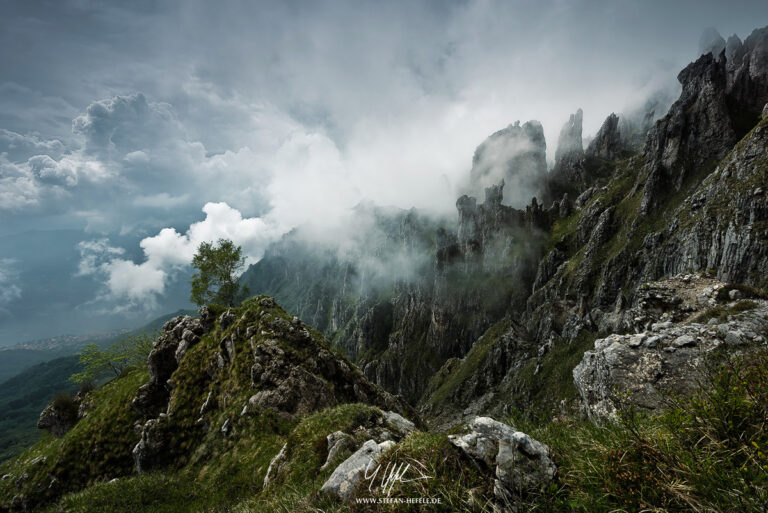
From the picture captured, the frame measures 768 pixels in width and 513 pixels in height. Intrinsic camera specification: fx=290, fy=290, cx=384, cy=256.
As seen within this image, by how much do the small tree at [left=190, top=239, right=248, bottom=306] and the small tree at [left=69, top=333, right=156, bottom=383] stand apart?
15.6 metres

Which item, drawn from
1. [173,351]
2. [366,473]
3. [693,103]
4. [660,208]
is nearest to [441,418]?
[660,208]

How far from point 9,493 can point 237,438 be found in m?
20.1

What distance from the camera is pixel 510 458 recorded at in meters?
5.55

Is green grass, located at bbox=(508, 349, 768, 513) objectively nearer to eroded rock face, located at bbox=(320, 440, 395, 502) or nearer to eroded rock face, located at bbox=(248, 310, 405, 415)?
eroded rock face, located at bbox=(320, 440, 395, 502)

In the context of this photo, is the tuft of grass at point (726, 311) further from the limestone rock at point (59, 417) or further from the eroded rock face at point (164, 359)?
the limestone rock at point (59, 417)

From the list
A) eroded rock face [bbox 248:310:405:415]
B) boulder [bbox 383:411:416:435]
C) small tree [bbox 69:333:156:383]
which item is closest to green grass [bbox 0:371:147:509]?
eroded rock face [bbox 248:310:405:415]

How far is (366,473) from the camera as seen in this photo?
6887mm

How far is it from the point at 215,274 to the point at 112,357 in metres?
27.0

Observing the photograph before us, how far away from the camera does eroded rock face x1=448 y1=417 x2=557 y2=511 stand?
17.1 feet

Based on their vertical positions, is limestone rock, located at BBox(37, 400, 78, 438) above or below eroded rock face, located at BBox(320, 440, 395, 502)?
below

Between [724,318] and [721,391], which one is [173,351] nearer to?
[721,391]

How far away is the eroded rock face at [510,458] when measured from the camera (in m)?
5.20
